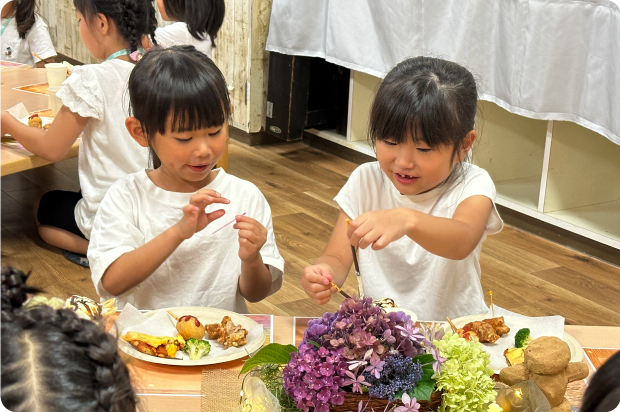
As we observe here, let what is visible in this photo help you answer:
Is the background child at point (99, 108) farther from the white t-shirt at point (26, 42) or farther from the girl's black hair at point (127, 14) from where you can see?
the white t-shirt at point (26, 42)

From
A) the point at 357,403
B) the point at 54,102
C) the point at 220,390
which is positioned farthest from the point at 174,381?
the point at 54,102

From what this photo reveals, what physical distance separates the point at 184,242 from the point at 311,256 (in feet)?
4.88

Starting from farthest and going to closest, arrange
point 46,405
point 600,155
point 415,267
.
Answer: point 600,155
point 415,267
point 46,405

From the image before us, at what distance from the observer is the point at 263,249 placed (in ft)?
5.16

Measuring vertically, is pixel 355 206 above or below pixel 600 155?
above

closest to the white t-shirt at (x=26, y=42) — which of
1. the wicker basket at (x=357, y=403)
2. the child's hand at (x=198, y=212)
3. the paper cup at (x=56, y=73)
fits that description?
the paper cup at (x=56, y=73)

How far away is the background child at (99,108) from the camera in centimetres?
238

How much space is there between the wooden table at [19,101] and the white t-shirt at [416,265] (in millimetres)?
1168

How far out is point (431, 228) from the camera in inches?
53.1

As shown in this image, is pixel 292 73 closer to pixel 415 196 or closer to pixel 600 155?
pixel 600 155

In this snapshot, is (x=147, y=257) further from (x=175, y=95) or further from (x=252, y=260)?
(x=175, y=95)

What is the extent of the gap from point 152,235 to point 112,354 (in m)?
1.09

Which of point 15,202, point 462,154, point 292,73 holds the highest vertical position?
point 462,154

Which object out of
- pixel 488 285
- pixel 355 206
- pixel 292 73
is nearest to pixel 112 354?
pixel 355 206
